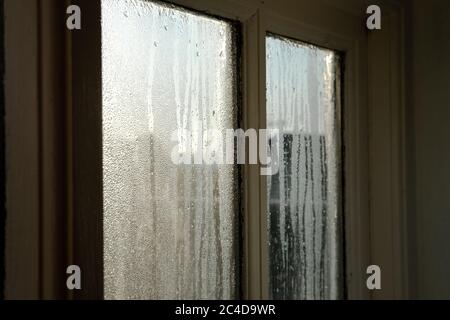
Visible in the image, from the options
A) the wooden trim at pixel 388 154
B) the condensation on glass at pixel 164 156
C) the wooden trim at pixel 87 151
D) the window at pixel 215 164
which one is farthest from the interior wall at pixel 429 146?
the wooden trim at pixel 87 151

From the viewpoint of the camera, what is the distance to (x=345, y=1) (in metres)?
1.02

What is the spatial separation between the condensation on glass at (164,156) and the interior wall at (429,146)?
1.71 feet

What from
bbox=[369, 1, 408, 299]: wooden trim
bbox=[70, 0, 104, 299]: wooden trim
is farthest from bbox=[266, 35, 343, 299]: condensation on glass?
bbox=[70, 0, 104, 299]: wooden trim

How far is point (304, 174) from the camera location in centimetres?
102

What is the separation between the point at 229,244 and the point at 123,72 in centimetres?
38

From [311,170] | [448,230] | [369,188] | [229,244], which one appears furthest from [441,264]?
[229,244]

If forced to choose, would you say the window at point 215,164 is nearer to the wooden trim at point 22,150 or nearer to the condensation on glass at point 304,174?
the condensation on glass at point 304,174

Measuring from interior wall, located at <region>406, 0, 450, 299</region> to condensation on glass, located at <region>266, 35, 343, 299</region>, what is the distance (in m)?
0.19

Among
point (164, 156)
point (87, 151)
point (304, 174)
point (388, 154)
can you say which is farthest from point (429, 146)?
point (87, 151)

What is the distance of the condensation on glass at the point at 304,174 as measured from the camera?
945 millimetres

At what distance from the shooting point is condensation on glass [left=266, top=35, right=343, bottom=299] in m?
0.95

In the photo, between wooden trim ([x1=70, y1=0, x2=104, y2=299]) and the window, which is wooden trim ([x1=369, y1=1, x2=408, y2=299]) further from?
wooden trim ([x1=70, y1=0, x2=104, y2=299])

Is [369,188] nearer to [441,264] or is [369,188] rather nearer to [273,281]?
[441,264]

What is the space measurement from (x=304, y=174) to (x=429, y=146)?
0.34m
